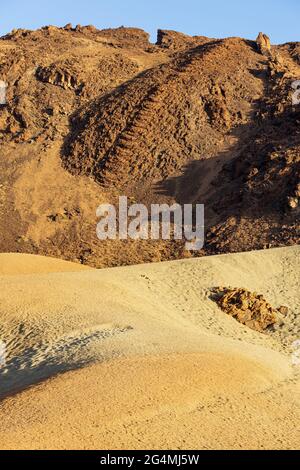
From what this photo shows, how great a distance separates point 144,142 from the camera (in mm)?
33094

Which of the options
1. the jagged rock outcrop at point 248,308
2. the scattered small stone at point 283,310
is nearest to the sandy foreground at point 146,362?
the scattered small stone at point 283,310

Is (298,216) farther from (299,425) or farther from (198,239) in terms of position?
(299,425)

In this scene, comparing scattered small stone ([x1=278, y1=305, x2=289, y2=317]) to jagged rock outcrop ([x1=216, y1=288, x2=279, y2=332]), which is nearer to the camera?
jagged rock outcrop ([x1=216, y1=288, x2=279, y2=332])

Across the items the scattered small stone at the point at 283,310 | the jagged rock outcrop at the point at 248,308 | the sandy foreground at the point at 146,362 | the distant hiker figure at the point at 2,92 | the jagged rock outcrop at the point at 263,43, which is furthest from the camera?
the jagged rock outcrop at the point at 263,43

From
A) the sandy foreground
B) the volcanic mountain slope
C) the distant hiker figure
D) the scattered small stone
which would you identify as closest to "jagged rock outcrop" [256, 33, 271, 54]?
the volcanic mountain slope

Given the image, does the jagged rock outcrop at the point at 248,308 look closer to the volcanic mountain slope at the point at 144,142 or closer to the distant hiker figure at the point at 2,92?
the volcanic mountain slope at the point at 144,142

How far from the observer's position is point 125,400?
892 centimetres

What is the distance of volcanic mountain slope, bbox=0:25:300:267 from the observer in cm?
2797

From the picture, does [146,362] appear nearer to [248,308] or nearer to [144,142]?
[248,308]

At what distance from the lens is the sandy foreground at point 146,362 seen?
835cm

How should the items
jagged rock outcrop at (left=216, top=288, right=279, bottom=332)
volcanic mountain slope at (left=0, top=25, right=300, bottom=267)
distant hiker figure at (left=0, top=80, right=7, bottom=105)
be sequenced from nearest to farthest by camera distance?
jagged rock outcrop at (left=216, top=288, right=279, bottom=332), volcanic mountain slope at (left=0, top=25, right=300, bottom=267), distant hiker figure at (left=0, top=80, right=7, bottom=105)

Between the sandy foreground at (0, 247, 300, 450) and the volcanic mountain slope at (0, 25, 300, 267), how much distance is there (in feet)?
32.3

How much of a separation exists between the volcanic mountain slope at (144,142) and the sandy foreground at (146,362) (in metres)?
9.85

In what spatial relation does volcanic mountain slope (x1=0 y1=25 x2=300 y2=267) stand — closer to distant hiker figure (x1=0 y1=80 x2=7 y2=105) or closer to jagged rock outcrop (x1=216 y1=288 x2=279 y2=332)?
distant hiker figure (x1=0 y1=80 x2=7 y2=105)
